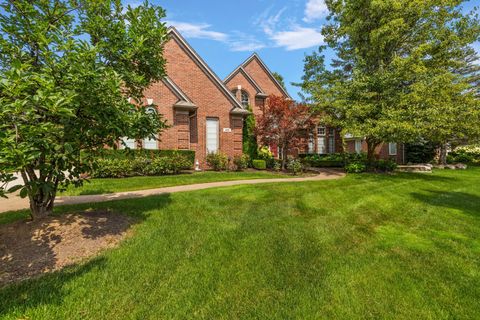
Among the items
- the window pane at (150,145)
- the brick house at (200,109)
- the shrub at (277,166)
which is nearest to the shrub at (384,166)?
the brick house at (200,109)

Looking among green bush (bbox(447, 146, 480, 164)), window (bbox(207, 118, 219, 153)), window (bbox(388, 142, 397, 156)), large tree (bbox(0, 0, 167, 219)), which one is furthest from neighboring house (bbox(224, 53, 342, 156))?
large tree (bbox(0, 0, 167, 219))

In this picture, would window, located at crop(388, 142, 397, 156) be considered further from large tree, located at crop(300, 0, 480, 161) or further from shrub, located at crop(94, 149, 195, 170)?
shrub, located at crop(94, 149, 195, 170)

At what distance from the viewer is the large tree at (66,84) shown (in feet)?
9.64

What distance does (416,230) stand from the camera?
215 inches

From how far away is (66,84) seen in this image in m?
3.46

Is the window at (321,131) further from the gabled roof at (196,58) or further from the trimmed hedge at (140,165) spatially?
the trimmed hedge at (140,165)

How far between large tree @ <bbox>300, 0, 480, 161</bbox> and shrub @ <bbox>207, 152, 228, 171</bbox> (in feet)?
23.2

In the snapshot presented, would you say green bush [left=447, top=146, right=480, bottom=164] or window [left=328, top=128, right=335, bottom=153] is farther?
window [left=328, top=128, right=335, bottom=153]

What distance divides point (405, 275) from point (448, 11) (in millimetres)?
18990

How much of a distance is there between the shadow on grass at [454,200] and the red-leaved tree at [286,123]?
7768mm

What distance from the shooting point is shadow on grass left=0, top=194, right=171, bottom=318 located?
2902 millimetres

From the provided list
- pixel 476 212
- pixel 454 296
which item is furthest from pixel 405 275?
pixel 476 212

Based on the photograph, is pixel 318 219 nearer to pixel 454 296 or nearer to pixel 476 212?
pixel 454 296

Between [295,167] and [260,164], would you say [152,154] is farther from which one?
[295,167]
